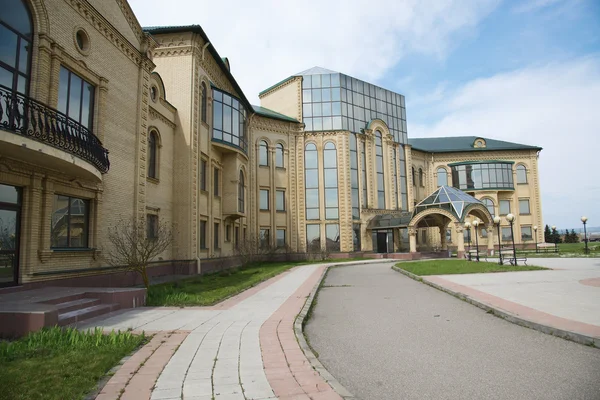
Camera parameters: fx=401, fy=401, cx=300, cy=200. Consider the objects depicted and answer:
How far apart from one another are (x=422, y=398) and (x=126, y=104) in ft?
49.7

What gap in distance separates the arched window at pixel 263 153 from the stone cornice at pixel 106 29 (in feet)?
67.2

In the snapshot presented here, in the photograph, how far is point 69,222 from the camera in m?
12.6

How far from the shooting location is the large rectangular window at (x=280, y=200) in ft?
124

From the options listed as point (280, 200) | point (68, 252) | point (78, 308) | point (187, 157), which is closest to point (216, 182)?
point (187, 157)

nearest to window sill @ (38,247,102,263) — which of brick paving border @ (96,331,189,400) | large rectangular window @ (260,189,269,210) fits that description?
brick paving border @ (96,331,189,400)

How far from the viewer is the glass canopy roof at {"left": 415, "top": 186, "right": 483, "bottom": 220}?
3575 cm

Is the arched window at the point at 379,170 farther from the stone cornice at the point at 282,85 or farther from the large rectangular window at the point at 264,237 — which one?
the large rectangular window at the point at 264,237

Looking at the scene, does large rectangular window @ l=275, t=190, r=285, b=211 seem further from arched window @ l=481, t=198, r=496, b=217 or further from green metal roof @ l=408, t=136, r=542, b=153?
arched window @ l=481, t=198, r=496, b=217

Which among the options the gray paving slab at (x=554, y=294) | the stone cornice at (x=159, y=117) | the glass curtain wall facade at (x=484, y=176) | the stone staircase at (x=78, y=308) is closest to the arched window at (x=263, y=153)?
the stone cornice at (x=159, y=117)

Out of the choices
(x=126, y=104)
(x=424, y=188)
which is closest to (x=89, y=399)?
(x=126, y=104)

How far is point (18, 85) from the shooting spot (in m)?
10.6

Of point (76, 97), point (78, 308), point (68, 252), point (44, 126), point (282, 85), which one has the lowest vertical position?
point (78, 308)

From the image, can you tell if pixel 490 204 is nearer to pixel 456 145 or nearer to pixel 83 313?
pixel 456 145

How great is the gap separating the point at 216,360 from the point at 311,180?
1364 inches
